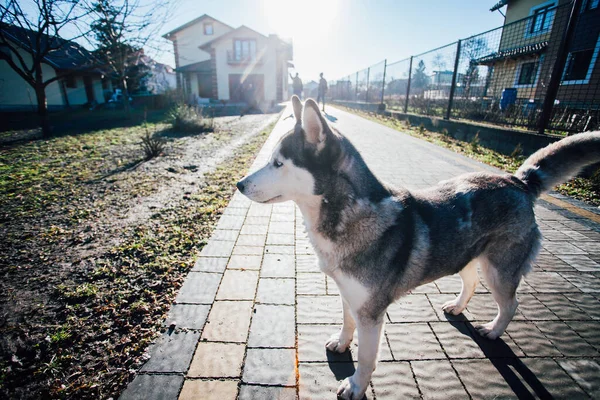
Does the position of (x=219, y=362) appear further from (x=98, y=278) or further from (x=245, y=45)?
(x=245, y=45)

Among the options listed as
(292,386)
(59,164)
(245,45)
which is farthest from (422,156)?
(245,45)

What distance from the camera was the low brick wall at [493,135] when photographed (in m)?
7.48

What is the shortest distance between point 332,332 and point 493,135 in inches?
379

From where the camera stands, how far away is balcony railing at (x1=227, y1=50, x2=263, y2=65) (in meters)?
33.4

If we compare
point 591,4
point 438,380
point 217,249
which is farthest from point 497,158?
point 591,4

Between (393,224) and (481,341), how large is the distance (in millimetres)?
1542

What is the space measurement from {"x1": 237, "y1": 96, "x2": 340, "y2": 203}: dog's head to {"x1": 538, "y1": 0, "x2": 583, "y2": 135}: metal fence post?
27.8ft

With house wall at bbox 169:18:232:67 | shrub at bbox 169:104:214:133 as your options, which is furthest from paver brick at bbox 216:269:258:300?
house wall at bbox 169:18:232:67

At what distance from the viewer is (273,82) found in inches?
1363

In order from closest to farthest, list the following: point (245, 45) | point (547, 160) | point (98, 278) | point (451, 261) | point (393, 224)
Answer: point (393, 224) < point (451, 261) < point (547, 160) < point (98, 278) < point (245, 45)

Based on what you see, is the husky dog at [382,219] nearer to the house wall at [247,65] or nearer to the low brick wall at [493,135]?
the low brick wall at [493,135]

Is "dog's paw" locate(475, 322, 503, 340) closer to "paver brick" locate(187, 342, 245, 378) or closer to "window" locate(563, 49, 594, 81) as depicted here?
"paver brick" locate(187, 342, 245, 378)

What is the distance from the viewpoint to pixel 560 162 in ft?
7.37

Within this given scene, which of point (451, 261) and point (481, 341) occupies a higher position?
point (451, 261)
